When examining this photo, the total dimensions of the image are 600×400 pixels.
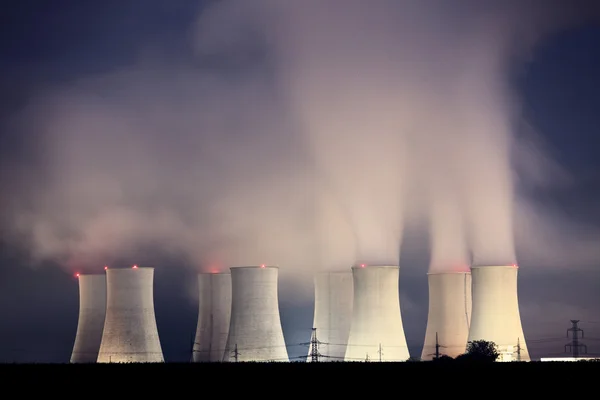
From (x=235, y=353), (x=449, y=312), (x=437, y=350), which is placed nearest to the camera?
(x=235, y=353)

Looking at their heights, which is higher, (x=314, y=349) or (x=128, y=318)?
(x=128, y=318)

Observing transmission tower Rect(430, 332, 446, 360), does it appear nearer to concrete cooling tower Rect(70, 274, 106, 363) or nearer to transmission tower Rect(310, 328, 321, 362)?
transmission tower Rect(310, 328, 321, 362)

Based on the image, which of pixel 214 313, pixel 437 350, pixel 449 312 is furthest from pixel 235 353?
pixel 449 312

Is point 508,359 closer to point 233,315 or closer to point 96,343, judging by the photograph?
point 233,315

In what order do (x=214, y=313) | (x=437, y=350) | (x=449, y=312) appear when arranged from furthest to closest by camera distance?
(x=214, y=313)
(x=449, y=312)
(x=437, y=350)

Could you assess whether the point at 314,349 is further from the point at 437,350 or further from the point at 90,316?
the point at 90,316
